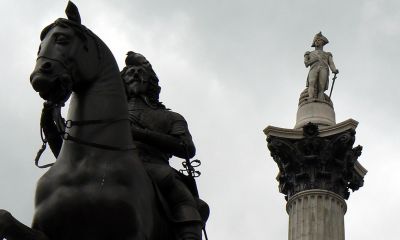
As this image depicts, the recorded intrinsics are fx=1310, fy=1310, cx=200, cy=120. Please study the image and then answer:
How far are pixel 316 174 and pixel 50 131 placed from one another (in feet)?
69.9

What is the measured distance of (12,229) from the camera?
31.7ft

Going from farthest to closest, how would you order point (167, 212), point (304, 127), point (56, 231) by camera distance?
point (304, 127)
point (167, 212)
point (56, 231)

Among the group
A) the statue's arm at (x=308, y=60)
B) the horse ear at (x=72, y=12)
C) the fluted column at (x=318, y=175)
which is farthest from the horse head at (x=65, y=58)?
the statue's arm at (x=308, y=60)

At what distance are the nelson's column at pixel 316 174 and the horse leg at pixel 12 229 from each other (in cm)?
2161

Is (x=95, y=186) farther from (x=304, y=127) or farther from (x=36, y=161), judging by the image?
(x=304, y=127)

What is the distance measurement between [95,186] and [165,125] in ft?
5.17

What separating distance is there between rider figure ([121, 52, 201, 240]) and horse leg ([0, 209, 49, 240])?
145cm

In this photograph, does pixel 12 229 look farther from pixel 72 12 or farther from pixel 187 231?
pixel 72 12

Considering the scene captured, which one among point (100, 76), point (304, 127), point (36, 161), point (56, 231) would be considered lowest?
point (56, 231)

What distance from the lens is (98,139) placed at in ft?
33.9

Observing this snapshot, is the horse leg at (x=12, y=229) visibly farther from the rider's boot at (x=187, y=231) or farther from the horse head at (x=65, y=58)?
the rider's boot at (x=187, y=231)

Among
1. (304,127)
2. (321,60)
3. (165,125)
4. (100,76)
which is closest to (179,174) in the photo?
(165,125)

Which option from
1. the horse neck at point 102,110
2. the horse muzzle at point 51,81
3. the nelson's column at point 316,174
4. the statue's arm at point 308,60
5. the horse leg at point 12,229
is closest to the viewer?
the horse leg at point 12,229

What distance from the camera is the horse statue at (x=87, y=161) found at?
391 inches
